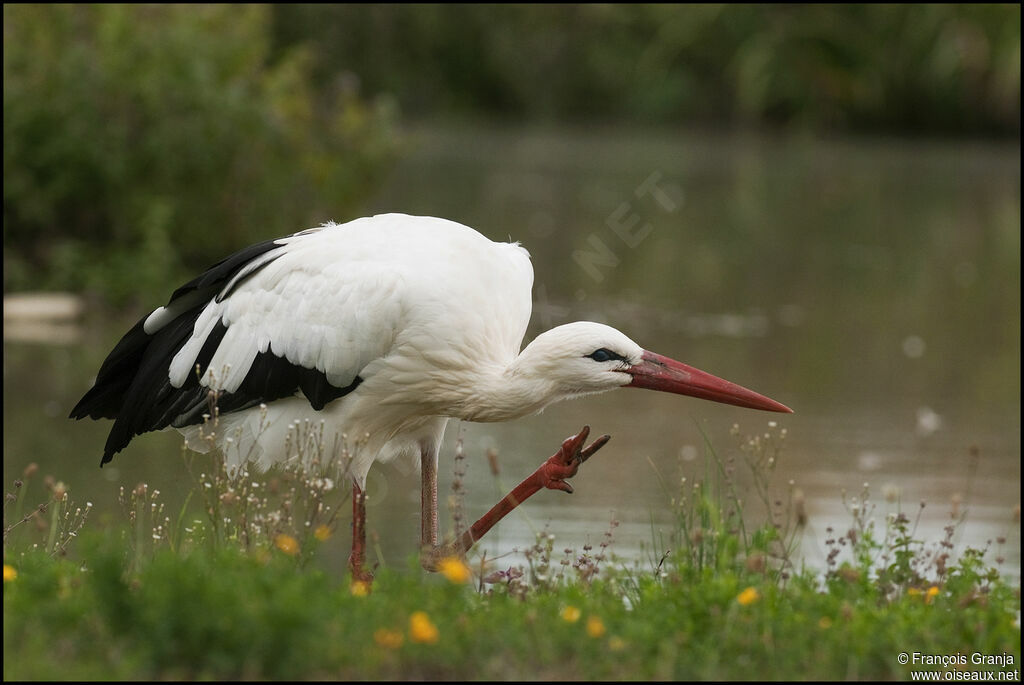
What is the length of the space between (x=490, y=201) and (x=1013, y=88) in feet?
58.6

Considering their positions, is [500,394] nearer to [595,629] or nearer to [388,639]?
[595,629]

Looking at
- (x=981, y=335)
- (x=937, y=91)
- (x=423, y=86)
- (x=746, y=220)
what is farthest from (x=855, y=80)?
(x=981, y=335)

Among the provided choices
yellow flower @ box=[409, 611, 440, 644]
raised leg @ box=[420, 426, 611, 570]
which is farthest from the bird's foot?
yellow flower @ box=[409, 611, 440, 644]

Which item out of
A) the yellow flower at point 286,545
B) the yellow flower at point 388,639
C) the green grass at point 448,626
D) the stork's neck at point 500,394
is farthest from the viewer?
the stork's neck at point 500,394

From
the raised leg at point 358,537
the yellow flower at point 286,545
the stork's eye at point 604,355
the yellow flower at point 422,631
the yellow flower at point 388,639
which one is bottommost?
the yellow flower at point 388,639

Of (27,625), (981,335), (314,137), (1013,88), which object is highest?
(1013,88)

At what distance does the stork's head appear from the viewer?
17.7ft

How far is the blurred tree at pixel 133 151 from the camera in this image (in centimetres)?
1220

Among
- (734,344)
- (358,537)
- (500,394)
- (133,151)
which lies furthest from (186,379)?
(734,344)

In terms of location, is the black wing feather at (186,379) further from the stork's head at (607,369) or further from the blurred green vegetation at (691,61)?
the blurred green vegetation at (691,61)

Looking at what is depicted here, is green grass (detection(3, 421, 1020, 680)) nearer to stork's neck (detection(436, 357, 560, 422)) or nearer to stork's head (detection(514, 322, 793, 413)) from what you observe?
stork's head (detection(514, 322, 793, 413))

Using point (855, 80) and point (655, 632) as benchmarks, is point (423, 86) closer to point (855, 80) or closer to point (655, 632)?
point (855, 80)

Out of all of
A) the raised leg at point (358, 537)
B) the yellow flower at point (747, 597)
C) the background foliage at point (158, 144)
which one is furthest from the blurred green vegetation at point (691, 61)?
the yellow flower at point (747, 597)

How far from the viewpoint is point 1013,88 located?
3462cm
